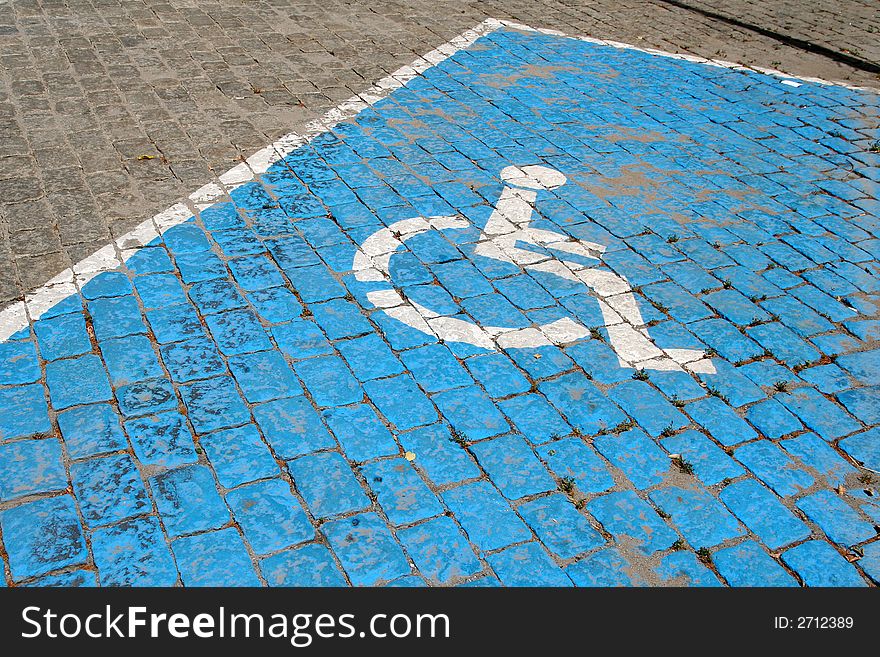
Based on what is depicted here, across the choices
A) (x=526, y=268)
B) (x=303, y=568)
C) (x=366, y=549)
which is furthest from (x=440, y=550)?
(x=526, y=268)

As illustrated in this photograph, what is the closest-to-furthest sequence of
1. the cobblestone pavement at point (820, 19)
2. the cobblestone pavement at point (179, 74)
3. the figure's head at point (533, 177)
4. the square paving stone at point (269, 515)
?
1. the square paving stone at point (269, 515)
2. the cobblestone pavement at point (179, 74)
3. the figure's head at point (533, 177)
4. the cobblestone pavement at point (820, 19)

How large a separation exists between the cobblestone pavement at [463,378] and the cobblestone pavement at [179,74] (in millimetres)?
381

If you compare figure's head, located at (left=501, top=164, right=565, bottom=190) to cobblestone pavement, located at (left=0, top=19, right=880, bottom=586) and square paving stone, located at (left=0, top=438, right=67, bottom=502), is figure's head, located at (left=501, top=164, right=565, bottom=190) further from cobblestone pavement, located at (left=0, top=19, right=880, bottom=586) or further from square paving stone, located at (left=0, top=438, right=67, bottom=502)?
square paving stone, located at (left=0, top=438, right=67, bottom=502)

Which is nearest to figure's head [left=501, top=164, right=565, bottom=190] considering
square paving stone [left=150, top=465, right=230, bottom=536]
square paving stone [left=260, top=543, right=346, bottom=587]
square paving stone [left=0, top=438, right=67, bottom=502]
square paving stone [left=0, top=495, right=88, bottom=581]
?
square paving stone [left=150, top=465, right=230, bottom=536]

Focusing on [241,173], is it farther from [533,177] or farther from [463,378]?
[463,378]

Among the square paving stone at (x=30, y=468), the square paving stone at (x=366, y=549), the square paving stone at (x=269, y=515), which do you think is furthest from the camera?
the square paving stone at (x=30, y=468)

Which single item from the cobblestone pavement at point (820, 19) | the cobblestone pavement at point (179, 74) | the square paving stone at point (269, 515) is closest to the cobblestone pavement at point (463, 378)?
the square paving stone at point (269, 515)

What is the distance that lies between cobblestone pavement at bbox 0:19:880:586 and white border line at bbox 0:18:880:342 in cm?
4

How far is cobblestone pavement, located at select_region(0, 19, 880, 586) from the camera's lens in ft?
12.5

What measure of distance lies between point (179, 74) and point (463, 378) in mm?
5380

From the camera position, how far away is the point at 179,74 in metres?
8.28

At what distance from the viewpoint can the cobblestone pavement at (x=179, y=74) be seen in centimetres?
610

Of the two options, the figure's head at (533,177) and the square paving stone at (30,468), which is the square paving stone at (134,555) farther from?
the figure's head at (533,177)
